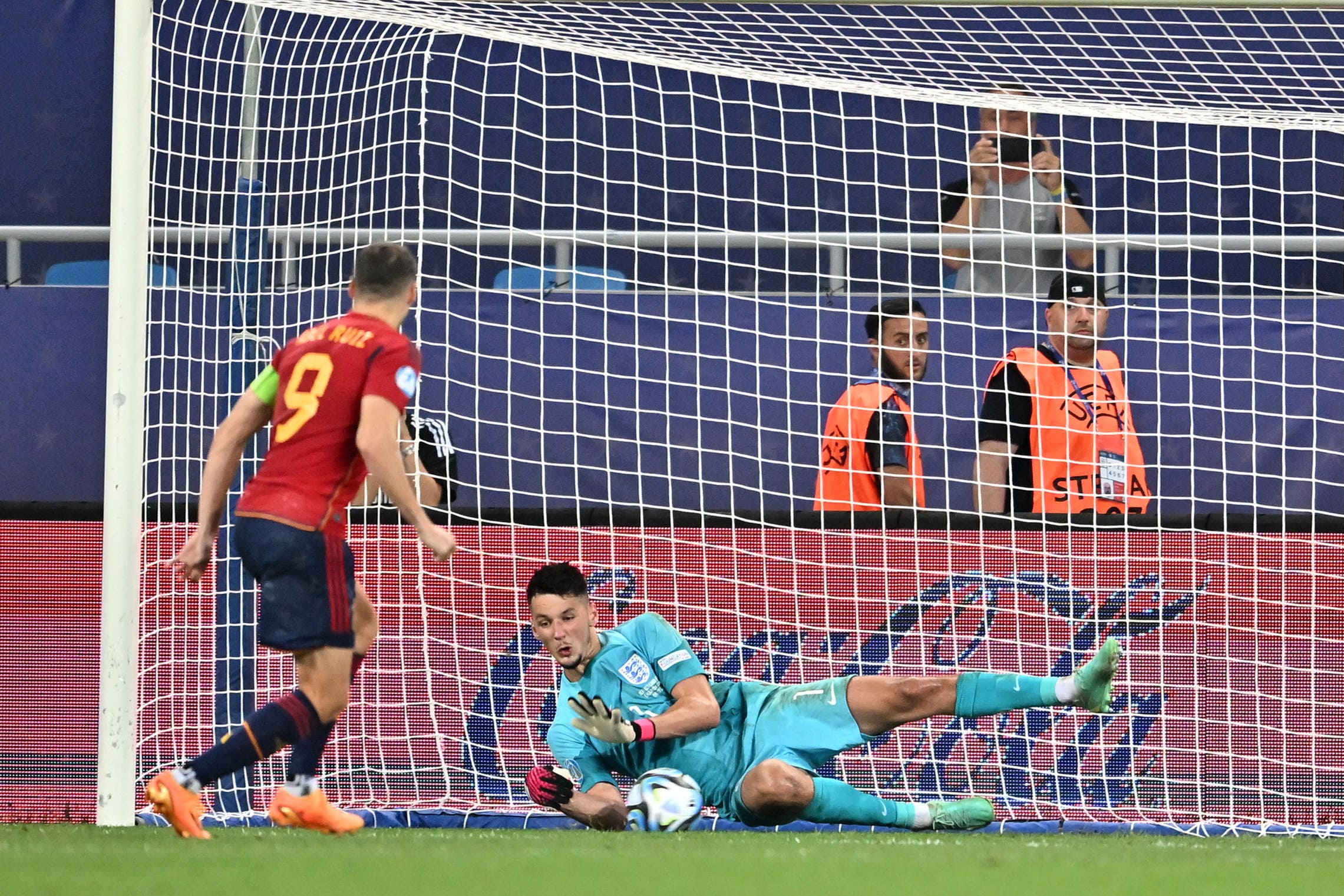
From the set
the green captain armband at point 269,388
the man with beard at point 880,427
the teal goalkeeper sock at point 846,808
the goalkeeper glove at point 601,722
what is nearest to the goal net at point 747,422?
the man with beard at point 880,427

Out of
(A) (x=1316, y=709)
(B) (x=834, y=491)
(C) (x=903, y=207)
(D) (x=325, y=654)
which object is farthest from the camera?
(C) (x=903, y=207)

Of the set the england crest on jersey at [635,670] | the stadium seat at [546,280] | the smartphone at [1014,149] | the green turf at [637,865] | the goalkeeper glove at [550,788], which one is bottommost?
the goalkeeper glove at [550,788]

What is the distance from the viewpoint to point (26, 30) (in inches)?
342

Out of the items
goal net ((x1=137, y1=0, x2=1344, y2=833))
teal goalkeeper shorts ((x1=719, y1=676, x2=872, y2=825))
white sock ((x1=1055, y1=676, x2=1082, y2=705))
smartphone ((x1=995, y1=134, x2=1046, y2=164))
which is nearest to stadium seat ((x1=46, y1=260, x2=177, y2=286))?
goal net ((x1=137, y1=0, x2=1344, y2=833))

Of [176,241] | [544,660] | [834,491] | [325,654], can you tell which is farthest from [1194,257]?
[325,654]

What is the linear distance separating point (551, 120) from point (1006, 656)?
144 inches

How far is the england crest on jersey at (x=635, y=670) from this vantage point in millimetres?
6070

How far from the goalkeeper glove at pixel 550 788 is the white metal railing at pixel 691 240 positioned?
2.03 m

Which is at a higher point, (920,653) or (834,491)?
(834,491)

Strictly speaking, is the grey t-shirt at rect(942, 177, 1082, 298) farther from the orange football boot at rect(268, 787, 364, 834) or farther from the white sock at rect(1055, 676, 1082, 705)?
the orange football boot at rect(268, 787, 364, 834)

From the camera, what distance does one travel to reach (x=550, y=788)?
5.81 metres

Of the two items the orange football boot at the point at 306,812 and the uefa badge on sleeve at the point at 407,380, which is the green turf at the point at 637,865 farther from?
the uefa badge on sleeve at the point at 407,380

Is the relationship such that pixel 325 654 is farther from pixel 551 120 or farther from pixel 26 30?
pixel 26 30

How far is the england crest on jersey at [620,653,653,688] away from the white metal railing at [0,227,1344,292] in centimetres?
161
